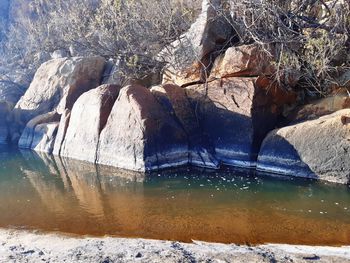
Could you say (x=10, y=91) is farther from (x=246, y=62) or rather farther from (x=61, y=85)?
(x=246, y=62)

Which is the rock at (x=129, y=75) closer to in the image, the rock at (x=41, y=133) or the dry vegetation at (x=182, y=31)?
the dry vegetation at (x=182, y=31)

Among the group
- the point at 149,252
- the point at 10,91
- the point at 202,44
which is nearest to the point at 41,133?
the point at 10,91

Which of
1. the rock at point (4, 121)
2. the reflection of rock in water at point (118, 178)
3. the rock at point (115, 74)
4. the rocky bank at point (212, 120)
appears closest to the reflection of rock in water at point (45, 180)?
the rocky bank at point (212, 120)

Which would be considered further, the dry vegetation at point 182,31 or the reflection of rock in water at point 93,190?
the dry vegetation at point 182,31

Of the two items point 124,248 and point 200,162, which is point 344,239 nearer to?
point 124,248

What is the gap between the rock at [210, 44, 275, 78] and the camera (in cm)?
993

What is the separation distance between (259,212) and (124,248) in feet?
8.42

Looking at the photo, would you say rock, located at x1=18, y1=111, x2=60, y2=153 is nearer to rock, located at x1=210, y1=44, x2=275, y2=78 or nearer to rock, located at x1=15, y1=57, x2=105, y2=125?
rock, located at x1=15, y1=57, x2=105, y2=125

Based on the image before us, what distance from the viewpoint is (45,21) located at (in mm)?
20000

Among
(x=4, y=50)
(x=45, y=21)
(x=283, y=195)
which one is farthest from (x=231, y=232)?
(x=4, y=50)

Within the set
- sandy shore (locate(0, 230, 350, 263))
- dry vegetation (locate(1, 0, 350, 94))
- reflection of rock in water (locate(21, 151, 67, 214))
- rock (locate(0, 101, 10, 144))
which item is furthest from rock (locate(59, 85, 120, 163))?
sandy shore (locate(0, 230, 350, 263))

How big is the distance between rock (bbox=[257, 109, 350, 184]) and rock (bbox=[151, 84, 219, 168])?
1233 mm

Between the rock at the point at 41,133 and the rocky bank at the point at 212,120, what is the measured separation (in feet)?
1.03

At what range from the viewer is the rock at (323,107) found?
916 cm
